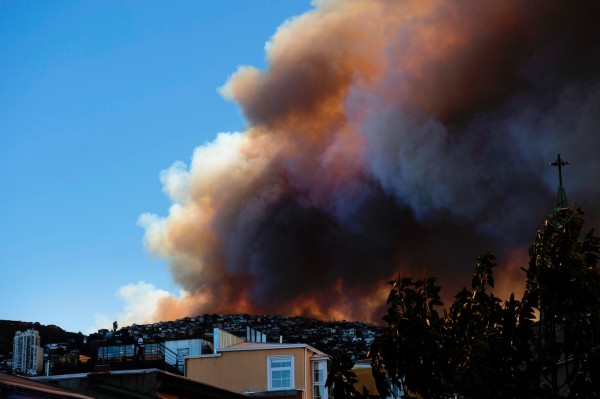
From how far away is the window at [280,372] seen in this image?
196ft

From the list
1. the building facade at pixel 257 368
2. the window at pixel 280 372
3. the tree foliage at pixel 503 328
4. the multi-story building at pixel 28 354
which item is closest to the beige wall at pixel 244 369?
the building facade at pixel 257 368

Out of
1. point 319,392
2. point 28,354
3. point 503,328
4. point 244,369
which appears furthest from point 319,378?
point 503,328

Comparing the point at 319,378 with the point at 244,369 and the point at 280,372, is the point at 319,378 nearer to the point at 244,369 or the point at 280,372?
the point at 280,372

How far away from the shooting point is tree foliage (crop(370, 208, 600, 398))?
78.1 feet

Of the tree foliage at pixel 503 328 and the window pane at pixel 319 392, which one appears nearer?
the tree foliage at pixel 503 328

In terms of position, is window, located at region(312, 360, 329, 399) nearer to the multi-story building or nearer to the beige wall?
the beige wall

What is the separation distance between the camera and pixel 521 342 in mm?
25578

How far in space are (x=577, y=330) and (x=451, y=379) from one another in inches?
127

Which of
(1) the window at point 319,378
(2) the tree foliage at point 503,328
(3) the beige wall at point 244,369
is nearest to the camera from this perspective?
A: (2) the tree foliage at point 503,328

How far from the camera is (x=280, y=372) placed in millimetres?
60125

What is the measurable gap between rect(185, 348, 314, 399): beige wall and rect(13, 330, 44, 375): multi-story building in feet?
29.9

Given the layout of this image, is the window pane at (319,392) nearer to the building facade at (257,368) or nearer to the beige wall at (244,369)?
the building facade at (257,368)

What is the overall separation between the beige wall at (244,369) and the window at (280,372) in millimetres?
231

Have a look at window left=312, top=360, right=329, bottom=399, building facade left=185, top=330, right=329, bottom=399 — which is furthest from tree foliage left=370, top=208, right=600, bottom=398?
window left=312, top=360, right=329, bottom=399
